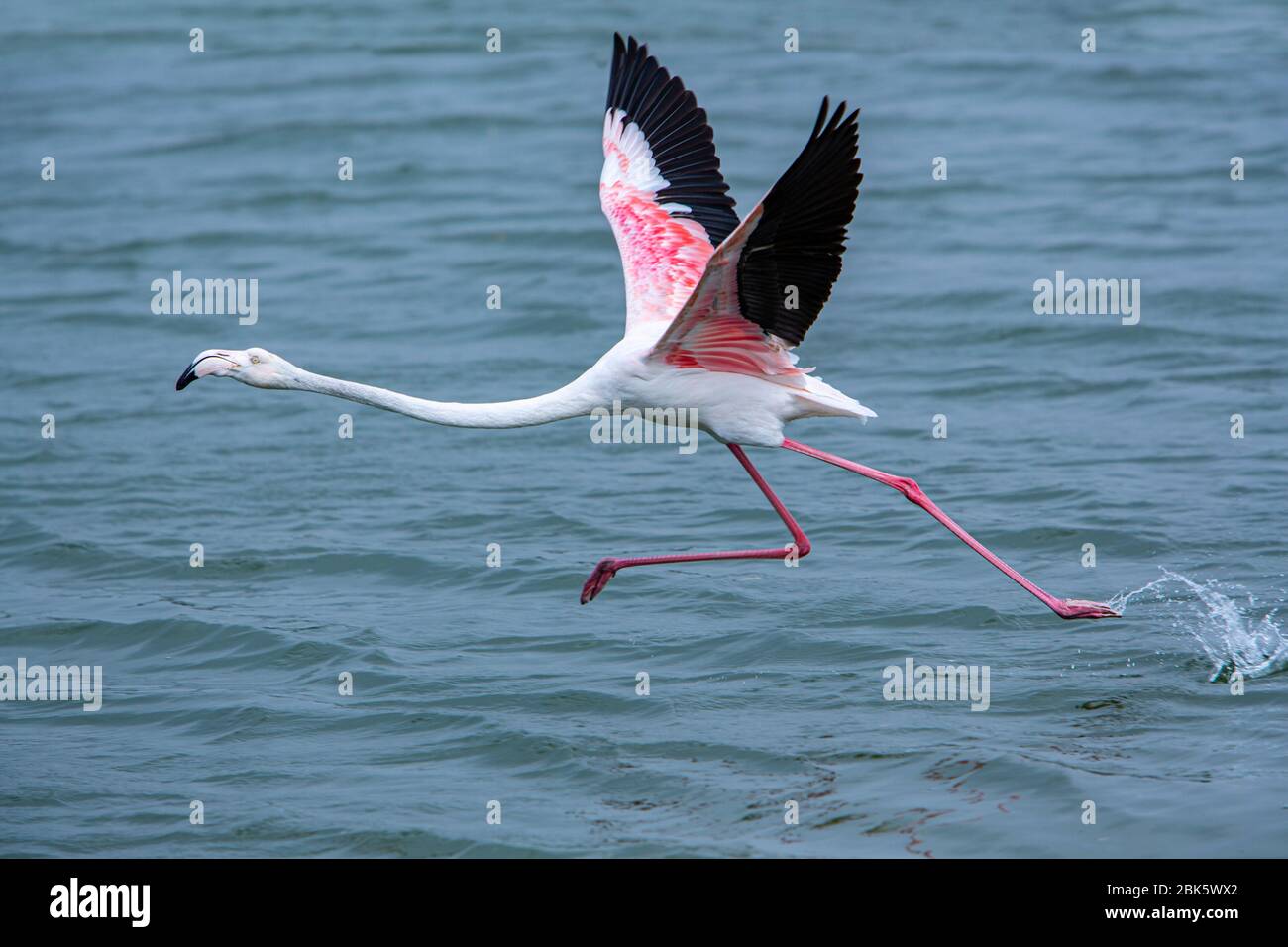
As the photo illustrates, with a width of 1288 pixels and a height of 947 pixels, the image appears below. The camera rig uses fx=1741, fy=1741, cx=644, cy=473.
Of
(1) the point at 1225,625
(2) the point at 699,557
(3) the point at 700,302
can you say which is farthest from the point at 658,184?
(1) the point at 1225,625

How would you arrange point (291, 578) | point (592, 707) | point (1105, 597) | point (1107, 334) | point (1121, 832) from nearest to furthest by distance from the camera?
point (1121, 832) → point (592, 707) → point (1105, 597) → point (291, 578) → point (1107, 334)

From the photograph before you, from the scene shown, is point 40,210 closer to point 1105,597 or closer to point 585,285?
point 585,285

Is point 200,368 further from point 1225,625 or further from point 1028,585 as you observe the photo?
point 1225,625

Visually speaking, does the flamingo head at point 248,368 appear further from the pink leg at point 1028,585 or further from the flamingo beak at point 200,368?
the pink leg at point 1028,585

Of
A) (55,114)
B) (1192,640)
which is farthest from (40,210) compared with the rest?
(1192,640)

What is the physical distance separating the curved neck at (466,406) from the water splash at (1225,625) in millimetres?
3308

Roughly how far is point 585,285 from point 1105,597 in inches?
316

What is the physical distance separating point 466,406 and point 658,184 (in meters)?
2.38

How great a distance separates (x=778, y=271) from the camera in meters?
8.23

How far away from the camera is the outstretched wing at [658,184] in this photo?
1000 cm

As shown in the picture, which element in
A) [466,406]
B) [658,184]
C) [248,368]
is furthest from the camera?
[658,184]

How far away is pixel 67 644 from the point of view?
10.4 m

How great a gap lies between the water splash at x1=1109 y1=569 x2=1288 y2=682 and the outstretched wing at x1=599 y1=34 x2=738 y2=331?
3.15 metres

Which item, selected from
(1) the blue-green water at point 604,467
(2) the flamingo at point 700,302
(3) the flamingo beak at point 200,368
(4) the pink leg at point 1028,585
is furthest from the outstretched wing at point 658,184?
(3) the flamingo beak at point 200,368
